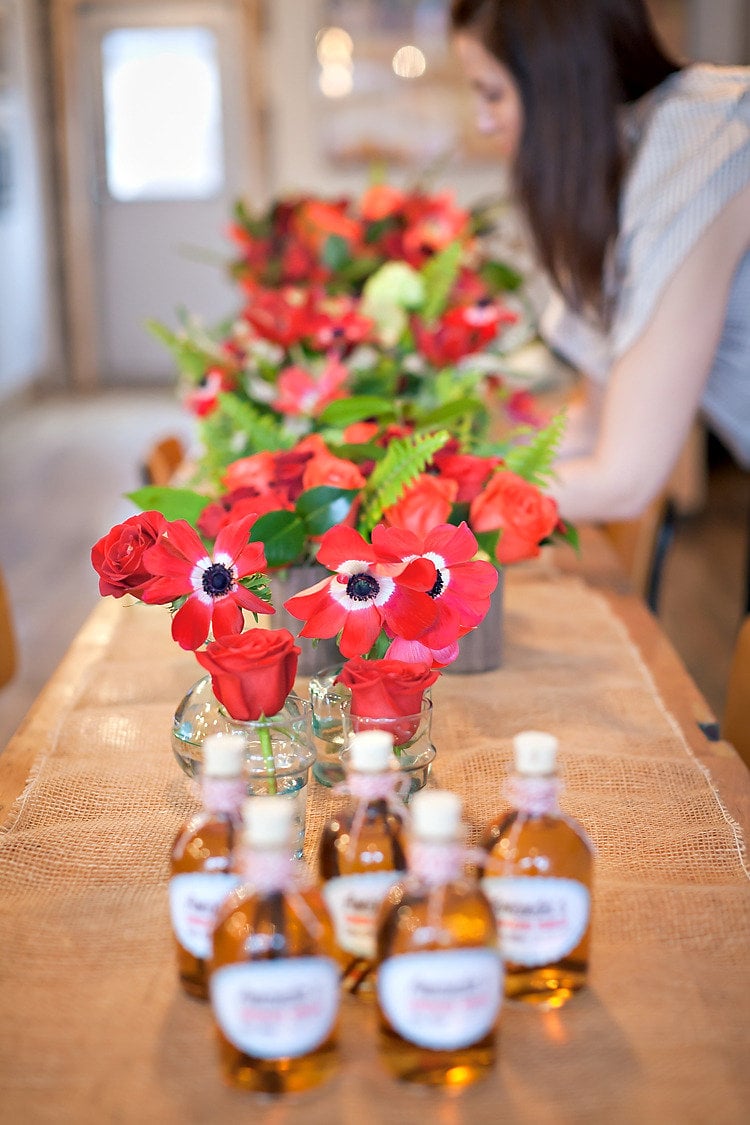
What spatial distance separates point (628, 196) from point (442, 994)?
1216mm

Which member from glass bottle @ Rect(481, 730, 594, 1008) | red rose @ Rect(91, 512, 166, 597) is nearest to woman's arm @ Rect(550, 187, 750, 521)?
red rose @ Rect(91, 512, 166, 597)

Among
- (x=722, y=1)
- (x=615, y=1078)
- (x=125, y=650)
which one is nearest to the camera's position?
(x=615, y=1078)

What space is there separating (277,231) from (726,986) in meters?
2.16

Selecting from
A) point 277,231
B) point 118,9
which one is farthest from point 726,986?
point 118,9

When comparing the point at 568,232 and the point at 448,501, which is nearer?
the point at 448,501

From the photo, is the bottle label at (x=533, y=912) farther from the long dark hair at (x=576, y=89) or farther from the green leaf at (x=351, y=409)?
the long dark hair at (x=576, y=89)

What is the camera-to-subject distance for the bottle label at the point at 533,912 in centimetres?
67

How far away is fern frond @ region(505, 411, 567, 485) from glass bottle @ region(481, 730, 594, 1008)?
1.71ft

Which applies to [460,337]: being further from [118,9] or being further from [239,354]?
[118,9]

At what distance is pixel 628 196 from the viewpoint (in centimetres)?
156

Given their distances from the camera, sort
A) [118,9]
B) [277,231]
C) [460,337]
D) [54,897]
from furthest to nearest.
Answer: [118,9], [277,231], [460,337], [54,897]

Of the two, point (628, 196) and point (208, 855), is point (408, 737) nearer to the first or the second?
point (208, 855)

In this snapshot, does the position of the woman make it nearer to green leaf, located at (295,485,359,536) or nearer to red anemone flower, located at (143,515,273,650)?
green leaf, located at (295,485,359,536)

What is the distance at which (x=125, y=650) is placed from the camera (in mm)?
1351
